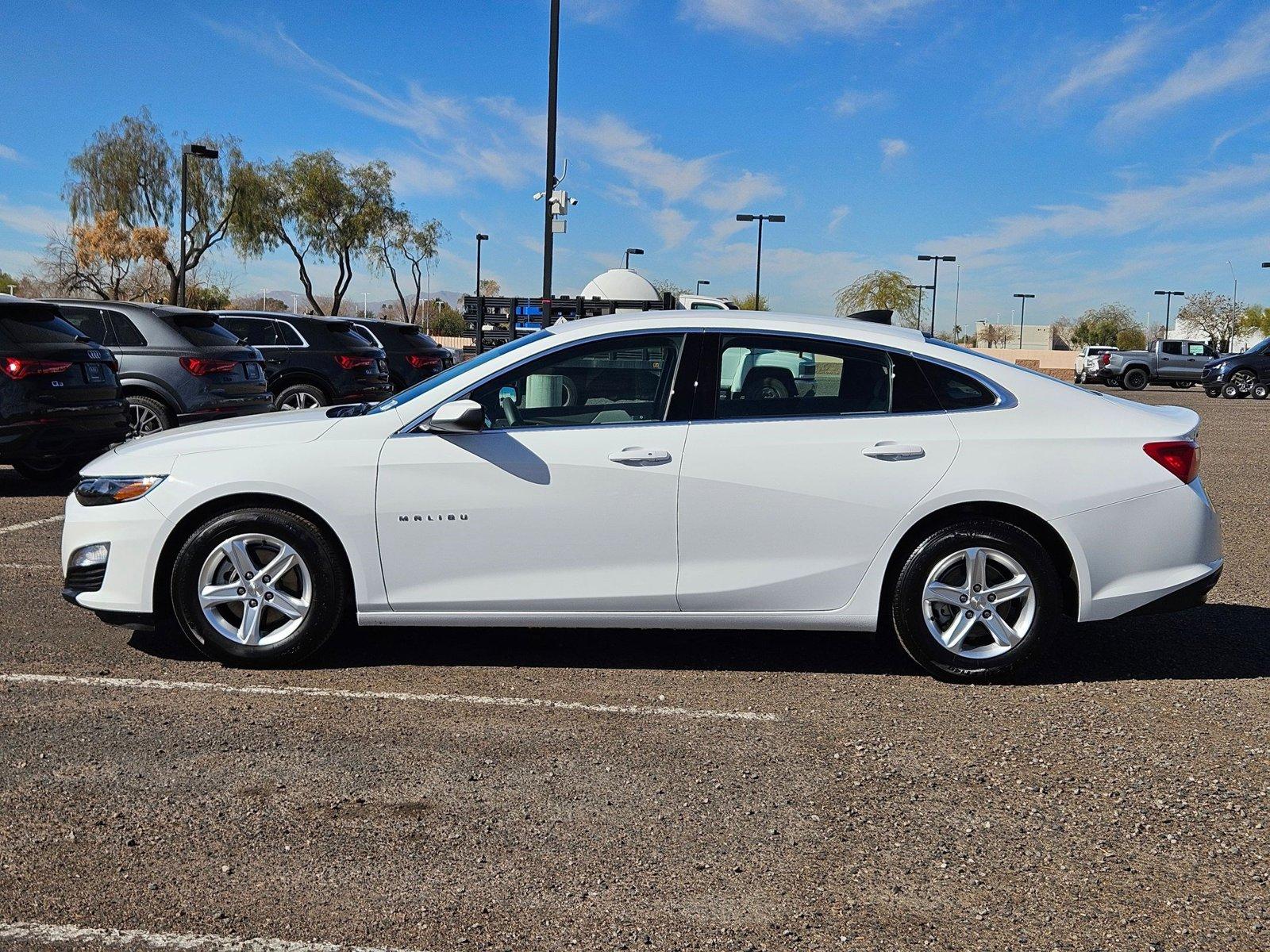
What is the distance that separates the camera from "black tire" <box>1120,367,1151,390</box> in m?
44.0

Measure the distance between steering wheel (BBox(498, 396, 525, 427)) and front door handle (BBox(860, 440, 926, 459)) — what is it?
1449 millimetres

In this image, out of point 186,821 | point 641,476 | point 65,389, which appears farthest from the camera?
point 65,389

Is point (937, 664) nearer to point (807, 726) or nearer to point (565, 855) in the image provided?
point (807, 726)

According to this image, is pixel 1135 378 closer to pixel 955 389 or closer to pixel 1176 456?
pixel 1176 456

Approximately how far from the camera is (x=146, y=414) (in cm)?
1197

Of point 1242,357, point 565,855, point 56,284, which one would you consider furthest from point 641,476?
point 56,284

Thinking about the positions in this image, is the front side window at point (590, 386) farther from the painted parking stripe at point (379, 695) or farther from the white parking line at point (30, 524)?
the white parking line at point (30, 524)

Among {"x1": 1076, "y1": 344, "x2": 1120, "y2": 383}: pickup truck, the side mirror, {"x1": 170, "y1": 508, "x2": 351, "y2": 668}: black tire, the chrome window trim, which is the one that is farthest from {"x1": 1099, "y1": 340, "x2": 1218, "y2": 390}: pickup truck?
{"x1": 170, "y1": 508, "x2": 351, "y2": 668}: black tire

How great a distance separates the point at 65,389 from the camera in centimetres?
994

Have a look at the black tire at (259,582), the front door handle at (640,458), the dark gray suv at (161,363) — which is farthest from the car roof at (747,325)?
the dark gray suv at (161,363)

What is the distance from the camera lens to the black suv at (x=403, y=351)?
19.2 metres

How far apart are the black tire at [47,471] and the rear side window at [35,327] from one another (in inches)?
60.0

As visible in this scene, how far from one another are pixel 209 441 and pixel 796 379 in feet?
8.32

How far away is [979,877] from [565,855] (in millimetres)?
1136
